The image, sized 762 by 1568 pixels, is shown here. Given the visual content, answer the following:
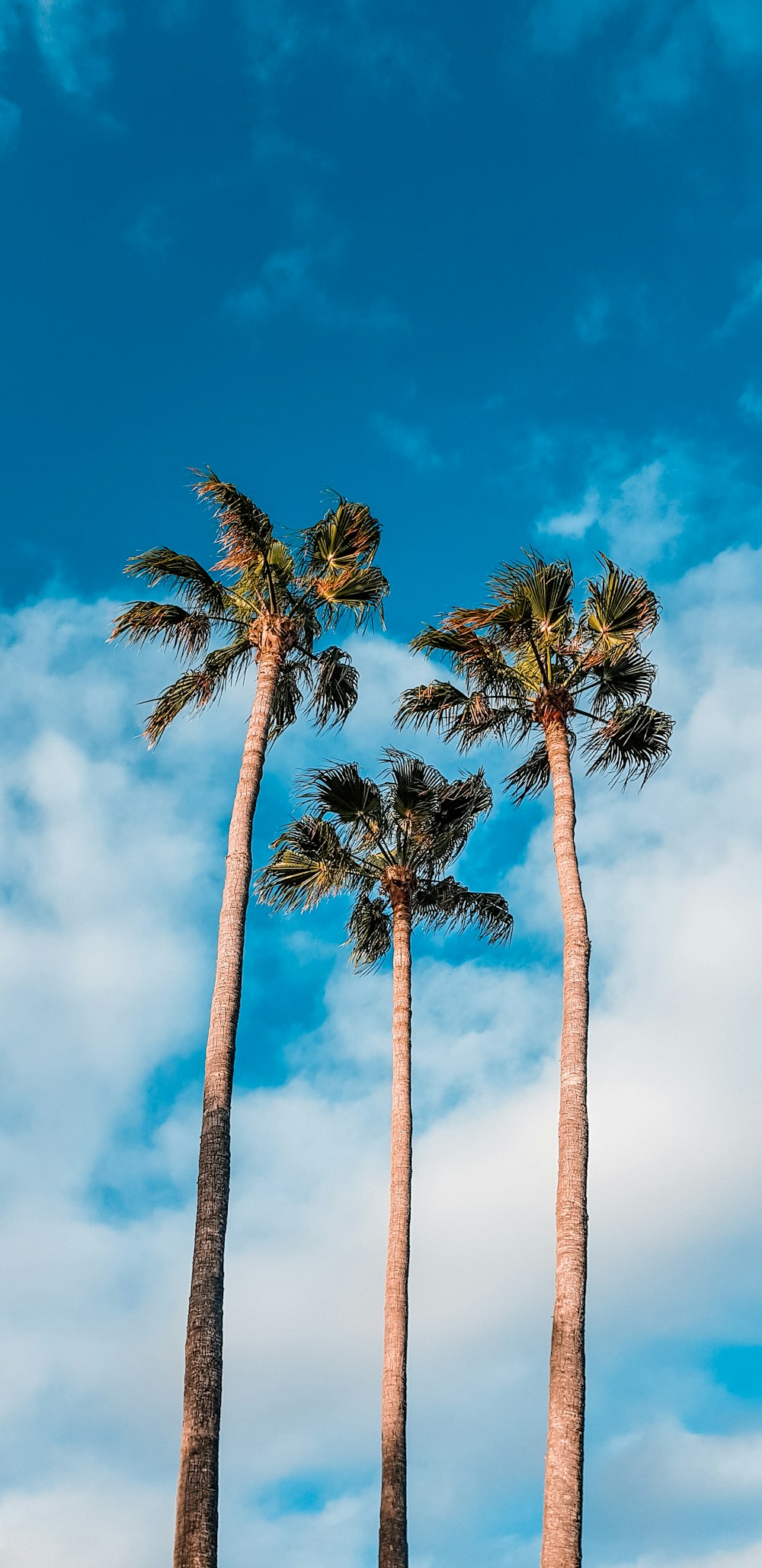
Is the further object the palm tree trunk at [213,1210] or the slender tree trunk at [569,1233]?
the slender tree trunk at [569,1233]

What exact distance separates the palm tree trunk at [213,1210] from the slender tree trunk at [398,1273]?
6.34 meters

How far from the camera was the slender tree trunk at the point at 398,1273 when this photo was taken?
18688mm

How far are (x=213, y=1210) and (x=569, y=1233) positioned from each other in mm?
3785

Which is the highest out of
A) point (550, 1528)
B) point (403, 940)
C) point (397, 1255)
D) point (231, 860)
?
point (403, 940)

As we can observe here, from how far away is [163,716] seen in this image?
20.2 meters

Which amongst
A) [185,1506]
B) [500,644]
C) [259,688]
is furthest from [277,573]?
[185,1506]

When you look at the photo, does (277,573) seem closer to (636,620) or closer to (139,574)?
(139,574)

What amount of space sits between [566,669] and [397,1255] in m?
9.04

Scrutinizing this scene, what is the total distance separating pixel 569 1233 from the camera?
1498cm

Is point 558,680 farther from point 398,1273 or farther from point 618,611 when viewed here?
point 398,1273

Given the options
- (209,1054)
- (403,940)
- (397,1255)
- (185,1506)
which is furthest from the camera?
(403,940)

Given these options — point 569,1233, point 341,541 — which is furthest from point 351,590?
point 569,1233

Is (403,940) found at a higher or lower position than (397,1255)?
higher

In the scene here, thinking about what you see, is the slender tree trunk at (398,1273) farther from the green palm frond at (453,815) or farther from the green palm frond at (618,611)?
the green palm frond at (618,611)
